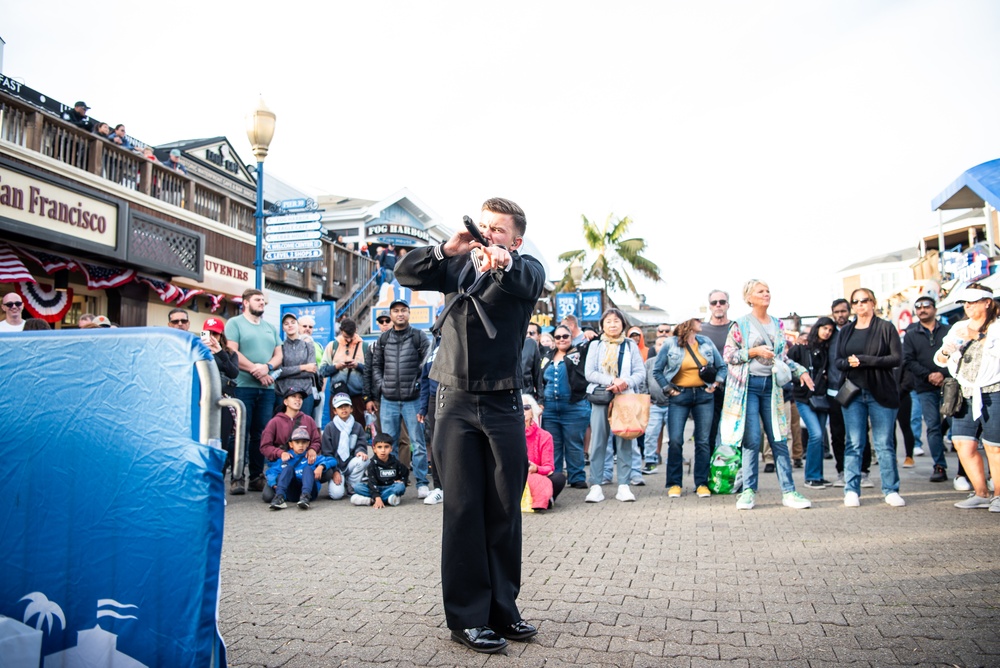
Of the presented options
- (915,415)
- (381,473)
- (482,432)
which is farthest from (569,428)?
(482,432)

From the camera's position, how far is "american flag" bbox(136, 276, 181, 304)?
46.6ft

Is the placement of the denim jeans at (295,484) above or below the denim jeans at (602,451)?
below

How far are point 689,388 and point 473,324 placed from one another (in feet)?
17.3

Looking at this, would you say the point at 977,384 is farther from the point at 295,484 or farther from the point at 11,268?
the point at 11,268

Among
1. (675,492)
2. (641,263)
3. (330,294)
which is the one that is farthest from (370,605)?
(641,263)

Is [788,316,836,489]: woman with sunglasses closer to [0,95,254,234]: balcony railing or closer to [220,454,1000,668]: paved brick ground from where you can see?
[220,454,1000,668]: paved brick ground

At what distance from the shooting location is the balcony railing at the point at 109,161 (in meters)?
11.5

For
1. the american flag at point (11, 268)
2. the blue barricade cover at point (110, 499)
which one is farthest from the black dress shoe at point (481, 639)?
the american flag at point (11, 268)

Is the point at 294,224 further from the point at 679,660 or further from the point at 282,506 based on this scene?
the point at 679,660

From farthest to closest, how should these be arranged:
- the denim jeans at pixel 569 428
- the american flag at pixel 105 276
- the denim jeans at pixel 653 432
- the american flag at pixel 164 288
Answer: the american flag at pixel 164 288
the american flag at pixel 105 276
the denim jeans at pixel 653 432
the denim jeans at pixel 569 428

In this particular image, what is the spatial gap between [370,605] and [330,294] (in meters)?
18.7

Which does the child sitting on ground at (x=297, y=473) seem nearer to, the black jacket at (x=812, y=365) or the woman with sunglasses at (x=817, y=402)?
the woman with sunglasses at (x=817, y=402)

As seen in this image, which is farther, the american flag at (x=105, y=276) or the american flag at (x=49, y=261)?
the american flag at (x=105, y=276)

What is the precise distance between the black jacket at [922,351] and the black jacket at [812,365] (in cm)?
113
